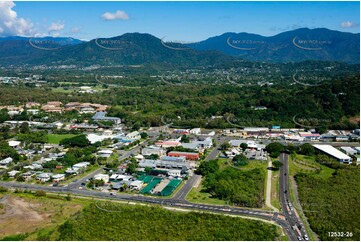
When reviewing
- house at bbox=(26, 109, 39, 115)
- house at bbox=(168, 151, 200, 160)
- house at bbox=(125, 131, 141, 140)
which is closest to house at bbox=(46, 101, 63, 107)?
house at bbox=(26, 109, 39, 115)

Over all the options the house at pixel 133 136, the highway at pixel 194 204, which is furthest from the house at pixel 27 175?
the house at pixel 133 136

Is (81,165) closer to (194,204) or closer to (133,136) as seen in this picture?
(133,136)

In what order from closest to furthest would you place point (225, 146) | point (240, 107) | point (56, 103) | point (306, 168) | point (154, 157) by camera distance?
point (306, 168)
point (154, 157)
point (225, 146)
point (240, 107)
point (56, 103)

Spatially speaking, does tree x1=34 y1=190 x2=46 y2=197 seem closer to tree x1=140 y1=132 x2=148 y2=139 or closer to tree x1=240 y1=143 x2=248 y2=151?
tree x1=140 y1=132 x2=148 y2=139

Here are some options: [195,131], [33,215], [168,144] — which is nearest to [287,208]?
[33,215]

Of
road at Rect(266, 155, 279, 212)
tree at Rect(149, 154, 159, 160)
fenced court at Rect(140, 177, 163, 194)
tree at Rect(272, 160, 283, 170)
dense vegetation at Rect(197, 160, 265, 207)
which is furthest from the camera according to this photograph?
tree at Rect(149, 154, 159, 160)
